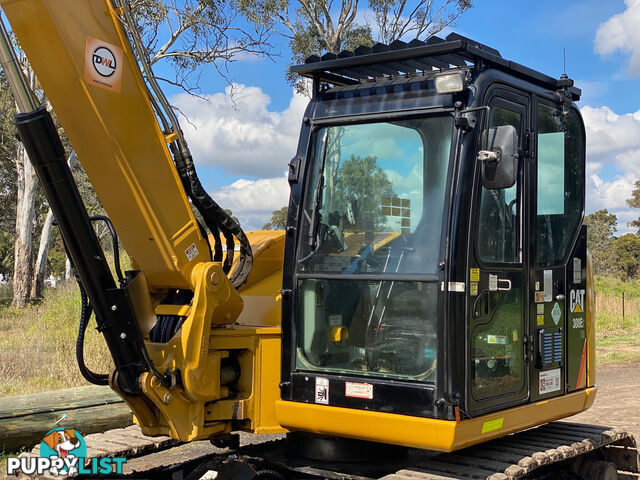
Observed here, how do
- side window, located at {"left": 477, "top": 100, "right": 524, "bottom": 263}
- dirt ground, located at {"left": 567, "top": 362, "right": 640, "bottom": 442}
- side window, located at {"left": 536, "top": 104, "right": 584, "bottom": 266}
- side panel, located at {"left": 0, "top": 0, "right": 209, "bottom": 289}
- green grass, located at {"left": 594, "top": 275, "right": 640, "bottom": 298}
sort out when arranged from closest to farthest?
side panel, located at {"left": 0, "top": 0, "right": 209, "bottom": 289} < side window, located at {"left": 477, "top": 100, "right": 524, "bottom": 263} < side window, located at {"left": 536, "top": 104, "right": 584, "bottom": 266} < dirt ground, located at {"left": 567, "top": 362, "right": 640, "bottom": 442} < green grass, located at {"left": 594, "top": 275, "right": 640, "bottom": 298}

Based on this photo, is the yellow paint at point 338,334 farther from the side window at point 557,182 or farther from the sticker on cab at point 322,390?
the side window at point 557,182

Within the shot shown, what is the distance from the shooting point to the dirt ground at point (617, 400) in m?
9.23

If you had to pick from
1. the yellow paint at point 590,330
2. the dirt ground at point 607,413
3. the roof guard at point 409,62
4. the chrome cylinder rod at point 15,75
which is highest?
the roof guard at point 409,62

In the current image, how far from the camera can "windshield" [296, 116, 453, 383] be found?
411cm

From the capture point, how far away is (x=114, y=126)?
4.04 m

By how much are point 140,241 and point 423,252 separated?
1554 millimetres

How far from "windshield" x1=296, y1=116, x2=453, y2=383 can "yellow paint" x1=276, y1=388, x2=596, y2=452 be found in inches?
9.0

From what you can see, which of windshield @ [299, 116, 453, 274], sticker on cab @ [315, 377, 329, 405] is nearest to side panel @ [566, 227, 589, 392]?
windshield @ [299, 116, 453, 274]

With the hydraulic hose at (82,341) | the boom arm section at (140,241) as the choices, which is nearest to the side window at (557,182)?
the boom arm section at (140,241)

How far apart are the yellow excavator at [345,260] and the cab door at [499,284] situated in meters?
0.01

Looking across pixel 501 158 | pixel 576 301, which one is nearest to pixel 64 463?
pixel 501 158

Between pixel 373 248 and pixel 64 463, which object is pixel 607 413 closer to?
pixel 373 248

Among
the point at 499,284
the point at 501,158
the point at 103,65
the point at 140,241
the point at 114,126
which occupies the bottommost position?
the point at 499,284

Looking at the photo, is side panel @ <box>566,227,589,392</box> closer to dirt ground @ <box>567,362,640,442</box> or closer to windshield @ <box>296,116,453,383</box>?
windshield @ <box>296,116,453,383</box>
